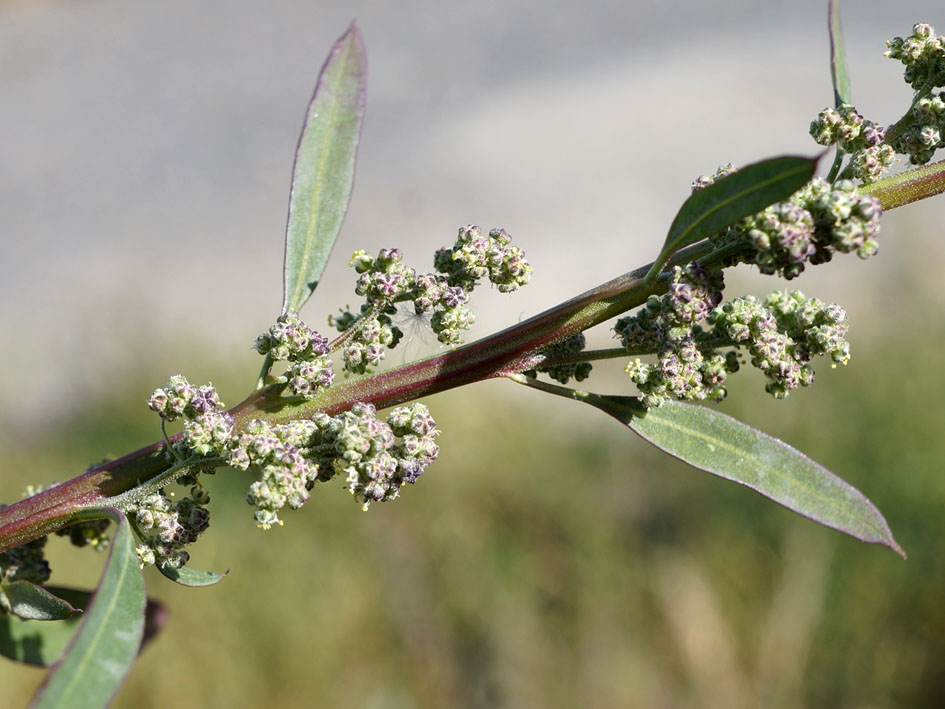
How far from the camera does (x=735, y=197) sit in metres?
1.40

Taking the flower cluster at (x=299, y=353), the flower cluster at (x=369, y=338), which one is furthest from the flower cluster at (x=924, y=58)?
the flower cluster at (x=299, y=353)

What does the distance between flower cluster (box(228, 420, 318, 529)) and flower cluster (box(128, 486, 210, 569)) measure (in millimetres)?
128

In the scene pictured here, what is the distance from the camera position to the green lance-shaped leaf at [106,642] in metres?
1.22

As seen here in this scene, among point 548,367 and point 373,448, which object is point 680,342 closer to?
point 548,367

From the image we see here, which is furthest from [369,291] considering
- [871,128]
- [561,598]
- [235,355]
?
[235,355]

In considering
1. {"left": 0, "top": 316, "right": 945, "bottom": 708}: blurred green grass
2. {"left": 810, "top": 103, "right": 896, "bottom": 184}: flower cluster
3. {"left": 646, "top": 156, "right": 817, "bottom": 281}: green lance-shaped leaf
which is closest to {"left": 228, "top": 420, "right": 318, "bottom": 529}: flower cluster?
{"left": 646, "top": 156, "right": 817, "bottom": 281}: green lance-shaped leaf

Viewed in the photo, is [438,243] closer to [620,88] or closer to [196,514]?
[620,88]

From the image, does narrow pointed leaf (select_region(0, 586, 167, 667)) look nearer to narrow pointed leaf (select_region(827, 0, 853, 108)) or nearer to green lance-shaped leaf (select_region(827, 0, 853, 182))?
green lance-shaped leaf (select_region(827, 0, 853, 182))

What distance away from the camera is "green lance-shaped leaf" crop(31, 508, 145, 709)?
1219 mm

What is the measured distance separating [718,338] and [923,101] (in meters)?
0.59

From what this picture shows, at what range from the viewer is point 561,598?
696 cm

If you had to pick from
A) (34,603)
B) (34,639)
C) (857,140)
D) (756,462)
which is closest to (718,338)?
(756,462)

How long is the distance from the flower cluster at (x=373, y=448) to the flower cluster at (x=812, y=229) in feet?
2.01

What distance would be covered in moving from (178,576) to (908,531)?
687 centimetres
